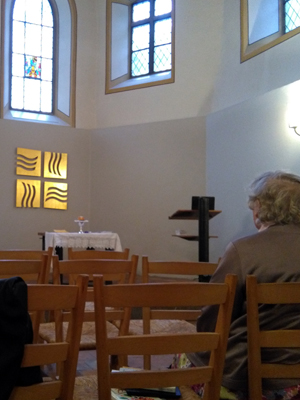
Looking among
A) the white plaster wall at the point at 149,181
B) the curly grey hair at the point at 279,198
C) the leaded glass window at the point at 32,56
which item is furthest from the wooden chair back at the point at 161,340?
the leaded glass window at the point at 32,56

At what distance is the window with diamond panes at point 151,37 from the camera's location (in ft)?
28.0

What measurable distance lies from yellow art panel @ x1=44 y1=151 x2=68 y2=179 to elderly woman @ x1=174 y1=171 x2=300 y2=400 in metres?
6.71

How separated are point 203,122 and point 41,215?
3030 millimetres

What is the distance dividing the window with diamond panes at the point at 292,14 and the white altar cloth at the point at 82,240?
11.8ft

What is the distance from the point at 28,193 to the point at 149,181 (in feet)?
6.47

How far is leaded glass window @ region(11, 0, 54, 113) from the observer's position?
848 centimetres

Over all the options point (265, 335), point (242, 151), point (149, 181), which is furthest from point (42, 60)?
point (265, 335)

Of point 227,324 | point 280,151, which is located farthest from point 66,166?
point 227,324

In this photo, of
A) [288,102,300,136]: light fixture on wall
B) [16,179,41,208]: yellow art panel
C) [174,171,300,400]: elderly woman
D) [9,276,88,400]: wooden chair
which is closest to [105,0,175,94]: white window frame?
[16,179,41,208]: yellow art panel

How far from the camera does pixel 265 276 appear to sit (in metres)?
1.73

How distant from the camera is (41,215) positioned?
8141 millimetres

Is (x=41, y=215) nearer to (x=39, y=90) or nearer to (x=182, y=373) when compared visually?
(x=39, y=90)

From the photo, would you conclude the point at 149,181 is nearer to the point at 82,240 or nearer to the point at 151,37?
the point at 82,240

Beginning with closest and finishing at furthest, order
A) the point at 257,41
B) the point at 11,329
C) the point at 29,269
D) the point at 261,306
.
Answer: the point at 11,329 < the point at 261,306 < the point at 29,269 < the point at 257,41
